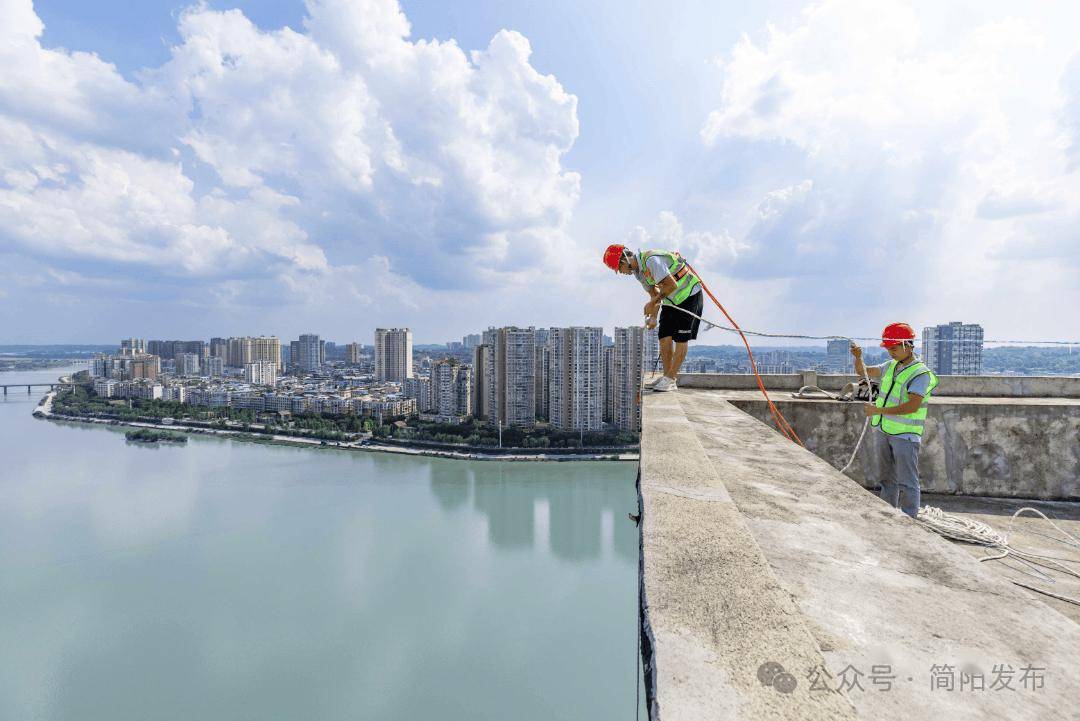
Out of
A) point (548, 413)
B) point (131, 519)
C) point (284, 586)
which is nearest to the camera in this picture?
point (284, 586)

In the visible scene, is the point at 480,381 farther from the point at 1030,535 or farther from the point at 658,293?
the point at 1030,535

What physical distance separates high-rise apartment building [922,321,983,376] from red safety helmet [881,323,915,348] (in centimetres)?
414

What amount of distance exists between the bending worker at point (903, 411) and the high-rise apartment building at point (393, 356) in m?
52.1

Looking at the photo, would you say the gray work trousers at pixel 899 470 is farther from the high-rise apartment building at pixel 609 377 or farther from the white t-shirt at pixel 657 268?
the high-rise apartment building at pixel 609 377

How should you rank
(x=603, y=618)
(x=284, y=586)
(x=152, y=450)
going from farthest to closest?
1. (x=152, y=450)
2. (x=284, y=586)
3. (x=603, y=618)

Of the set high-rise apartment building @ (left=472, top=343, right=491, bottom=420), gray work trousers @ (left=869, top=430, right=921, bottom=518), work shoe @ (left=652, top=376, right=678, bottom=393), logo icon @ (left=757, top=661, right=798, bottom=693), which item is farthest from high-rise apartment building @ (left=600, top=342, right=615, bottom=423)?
logo icon @ (left=757, top=661, right=798, bottom=693)

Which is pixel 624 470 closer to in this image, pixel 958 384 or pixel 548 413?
pixel 548 413

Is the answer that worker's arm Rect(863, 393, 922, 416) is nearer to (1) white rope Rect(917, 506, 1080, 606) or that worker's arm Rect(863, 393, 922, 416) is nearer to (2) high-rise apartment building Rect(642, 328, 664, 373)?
(1) white rope Rect(917, 506, 1080, 606)

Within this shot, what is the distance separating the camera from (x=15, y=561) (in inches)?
558

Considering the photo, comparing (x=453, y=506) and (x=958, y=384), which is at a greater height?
(x=958, y=384)

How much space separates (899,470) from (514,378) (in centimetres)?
2807

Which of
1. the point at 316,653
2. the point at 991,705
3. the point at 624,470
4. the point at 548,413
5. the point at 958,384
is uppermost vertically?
the point at 958,384

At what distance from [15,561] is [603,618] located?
15.9 m

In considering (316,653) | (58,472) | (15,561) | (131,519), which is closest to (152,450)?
(58,472)
